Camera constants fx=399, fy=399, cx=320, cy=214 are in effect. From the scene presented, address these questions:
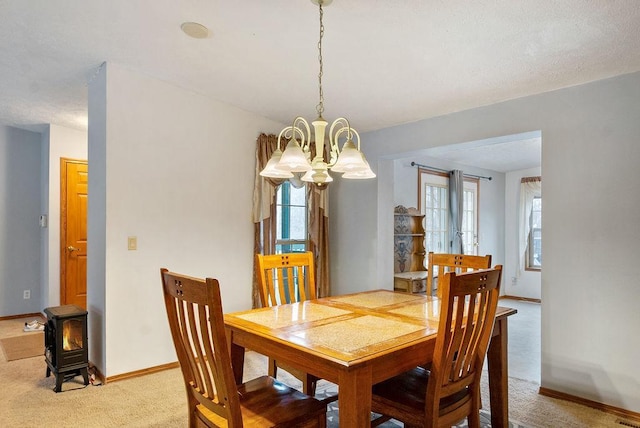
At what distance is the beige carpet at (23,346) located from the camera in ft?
12.5

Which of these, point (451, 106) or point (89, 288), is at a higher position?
point (451, 106)

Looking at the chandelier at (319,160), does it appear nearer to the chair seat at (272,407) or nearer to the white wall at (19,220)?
the chair seat at (272,407)

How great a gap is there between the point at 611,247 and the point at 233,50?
2.99 meters

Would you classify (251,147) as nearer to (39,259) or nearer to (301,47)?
(301,47)

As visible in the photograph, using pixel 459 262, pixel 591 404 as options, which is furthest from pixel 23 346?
pixel 591 404

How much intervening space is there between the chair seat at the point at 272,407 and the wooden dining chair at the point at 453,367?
1.23 ft

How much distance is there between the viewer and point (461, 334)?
1734 millimetres

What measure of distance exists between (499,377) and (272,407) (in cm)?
129

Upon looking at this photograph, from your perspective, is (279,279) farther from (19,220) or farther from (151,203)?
(19,220)

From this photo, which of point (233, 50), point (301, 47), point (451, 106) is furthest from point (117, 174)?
point (451, 106)

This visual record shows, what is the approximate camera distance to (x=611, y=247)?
281 centimetres

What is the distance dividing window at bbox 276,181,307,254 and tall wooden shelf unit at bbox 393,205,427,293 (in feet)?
3.94

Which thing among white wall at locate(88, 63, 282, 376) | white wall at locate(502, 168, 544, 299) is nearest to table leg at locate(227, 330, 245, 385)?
white wall at locate(88, 63, 282, 376)

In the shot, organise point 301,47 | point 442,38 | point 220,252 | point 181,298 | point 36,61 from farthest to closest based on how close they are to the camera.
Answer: point 220,252, point 36,61, point 301,47, point 442,38, point 181,298
